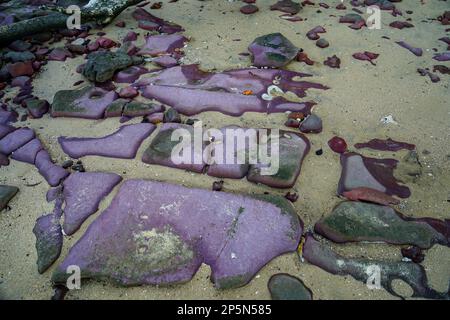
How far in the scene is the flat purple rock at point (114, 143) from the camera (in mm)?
2346

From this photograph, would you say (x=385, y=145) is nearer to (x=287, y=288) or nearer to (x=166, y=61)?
(x=287, y=288)

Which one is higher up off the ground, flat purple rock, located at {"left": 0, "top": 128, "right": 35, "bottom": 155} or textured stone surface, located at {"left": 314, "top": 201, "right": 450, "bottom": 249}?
textured stone surface, located at {"left": 314, "top": 201, "right": 450, "bottom": 249}

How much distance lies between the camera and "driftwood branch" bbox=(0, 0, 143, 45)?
3.44 metres

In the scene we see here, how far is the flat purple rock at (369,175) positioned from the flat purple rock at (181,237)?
1.30 ft

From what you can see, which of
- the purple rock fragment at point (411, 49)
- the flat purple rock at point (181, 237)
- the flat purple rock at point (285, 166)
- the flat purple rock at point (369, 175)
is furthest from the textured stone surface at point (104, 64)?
the purple rock fragment at point (411, 49)

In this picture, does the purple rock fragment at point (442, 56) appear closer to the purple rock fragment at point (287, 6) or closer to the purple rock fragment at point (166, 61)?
the purple rock fragment at point (287, 6)

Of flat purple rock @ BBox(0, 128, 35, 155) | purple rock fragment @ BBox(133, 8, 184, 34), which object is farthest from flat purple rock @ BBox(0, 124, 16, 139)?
purple rock fragment @ BBox(133, 8, 184, 34)

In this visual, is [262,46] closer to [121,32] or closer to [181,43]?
[181,43]

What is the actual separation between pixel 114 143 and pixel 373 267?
158 cm

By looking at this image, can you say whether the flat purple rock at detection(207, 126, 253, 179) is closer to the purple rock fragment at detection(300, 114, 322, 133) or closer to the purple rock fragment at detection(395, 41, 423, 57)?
the purple rock fragment at detection(300, 114, 322, 133)

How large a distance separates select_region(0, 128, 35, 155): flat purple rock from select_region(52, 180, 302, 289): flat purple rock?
33.9 inches

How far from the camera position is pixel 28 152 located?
7.89ft

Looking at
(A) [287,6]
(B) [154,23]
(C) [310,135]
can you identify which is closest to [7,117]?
(B) [154,23]

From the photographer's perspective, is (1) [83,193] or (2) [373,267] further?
(1) [83,193]
